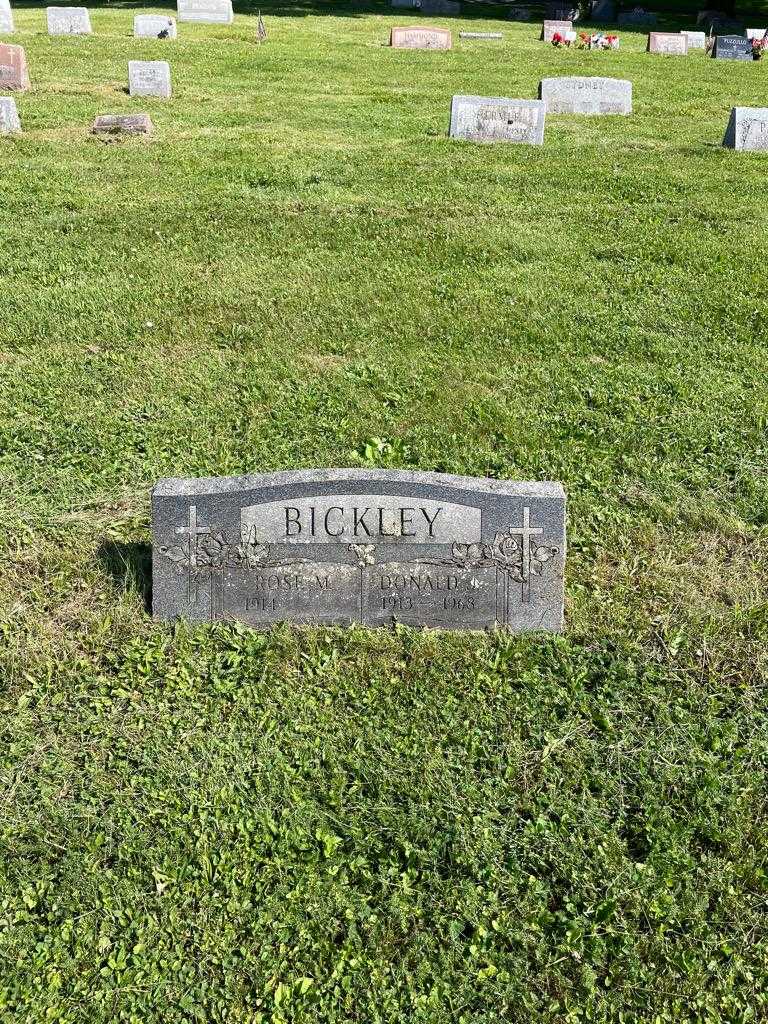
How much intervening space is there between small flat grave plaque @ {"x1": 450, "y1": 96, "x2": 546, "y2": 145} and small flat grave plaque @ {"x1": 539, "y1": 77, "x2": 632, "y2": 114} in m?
2.65

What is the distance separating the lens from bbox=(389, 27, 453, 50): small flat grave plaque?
24.7 meters

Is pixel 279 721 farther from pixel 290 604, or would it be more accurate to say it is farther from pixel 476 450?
pixel 476 450

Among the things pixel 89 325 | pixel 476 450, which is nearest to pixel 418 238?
pixel 89 325

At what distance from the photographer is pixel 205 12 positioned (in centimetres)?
2742

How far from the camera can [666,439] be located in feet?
19.7

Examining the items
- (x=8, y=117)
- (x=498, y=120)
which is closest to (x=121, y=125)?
(x=8, y=117)

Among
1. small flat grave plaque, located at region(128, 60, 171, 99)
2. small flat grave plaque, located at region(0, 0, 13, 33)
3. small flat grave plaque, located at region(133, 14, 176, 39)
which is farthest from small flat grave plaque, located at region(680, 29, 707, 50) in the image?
small flat grave plaque, located at region(0, 0, 13, 33)

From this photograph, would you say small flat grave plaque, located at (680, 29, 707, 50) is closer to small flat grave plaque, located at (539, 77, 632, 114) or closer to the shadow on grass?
small flat grave plaque, located at (539, 77, 632, 114)

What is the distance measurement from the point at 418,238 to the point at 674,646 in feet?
21.8

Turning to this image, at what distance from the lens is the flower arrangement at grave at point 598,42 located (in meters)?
26.5

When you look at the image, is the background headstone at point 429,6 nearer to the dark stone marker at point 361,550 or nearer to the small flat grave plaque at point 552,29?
the small flat grave plaque at point 552,29

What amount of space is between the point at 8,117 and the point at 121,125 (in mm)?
1639

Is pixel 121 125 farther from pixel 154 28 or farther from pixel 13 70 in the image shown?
pixel 154 28

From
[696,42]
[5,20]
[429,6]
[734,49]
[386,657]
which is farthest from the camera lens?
[429,6]
